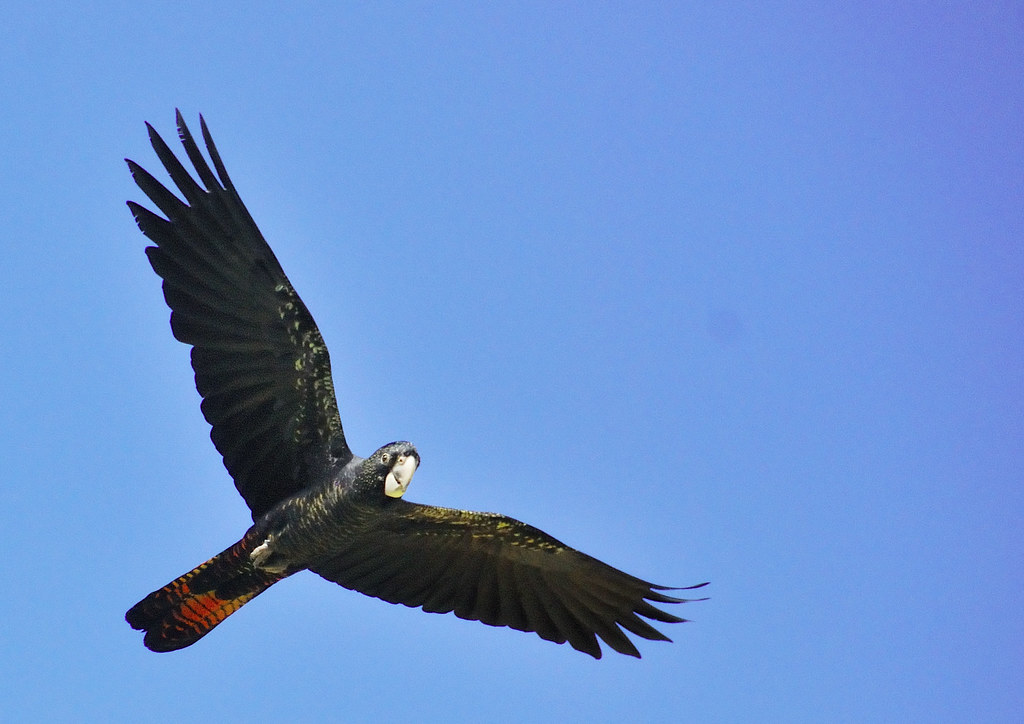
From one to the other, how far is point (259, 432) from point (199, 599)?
2181mm

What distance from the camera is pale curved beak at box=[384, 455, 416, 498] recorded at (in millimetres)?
13891

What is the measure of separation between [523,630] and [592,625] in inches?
36.9

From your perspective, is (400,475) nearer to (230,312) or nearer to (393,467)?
(393,467)

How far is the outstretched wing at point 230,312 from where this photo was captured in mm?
14383

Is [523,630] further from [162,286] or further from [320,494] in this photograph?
[162,286]

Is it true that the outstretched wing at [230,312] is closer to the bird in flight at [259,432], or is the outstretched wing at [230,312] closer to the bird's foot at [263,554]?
the bird in flight at [259,432]

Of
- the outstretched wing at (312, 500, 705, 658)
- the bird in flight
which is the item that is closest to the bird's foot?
the bird in flight

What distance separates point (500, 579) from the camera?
53.2 ft

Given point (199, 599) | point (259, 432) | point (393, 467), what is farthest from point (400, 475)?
point (199, 599)

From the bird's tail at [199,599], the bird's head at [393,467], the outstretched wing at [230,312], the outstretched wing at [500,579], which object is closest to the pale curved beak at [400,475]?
the bird's head at [393,467]

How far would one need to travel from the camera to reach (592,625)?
16281 millimetres

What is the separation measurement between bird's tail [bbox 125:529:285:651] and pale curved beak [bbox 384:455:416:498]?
196 centimetres

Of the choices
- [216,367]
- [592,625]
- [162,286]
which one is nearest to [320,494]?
[216,367]

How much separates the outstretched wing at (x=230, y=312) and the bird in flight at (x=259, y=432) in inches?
0.5
